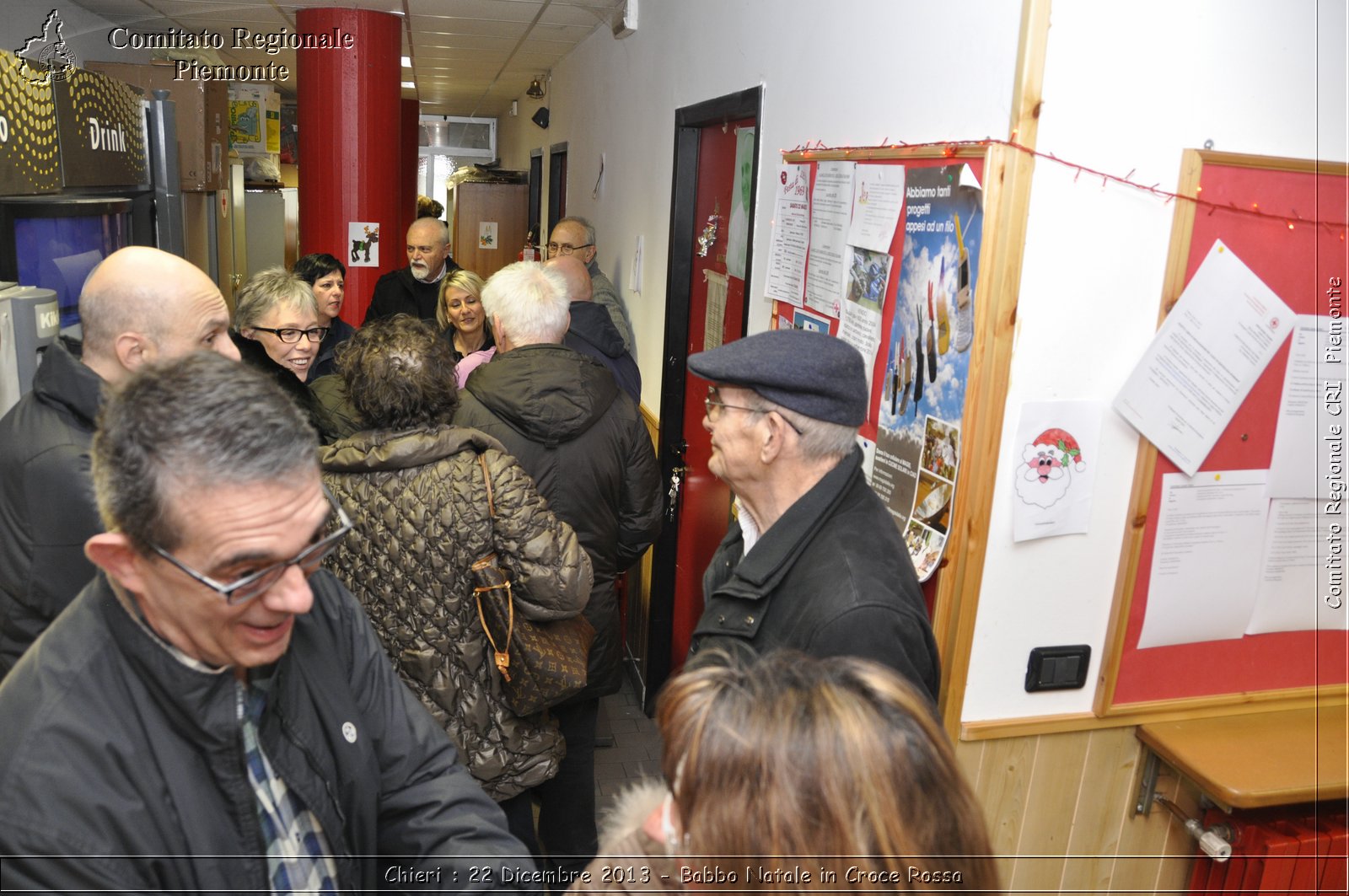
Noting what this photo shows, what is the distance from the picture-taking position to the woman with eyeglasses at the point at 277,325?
3041 mm

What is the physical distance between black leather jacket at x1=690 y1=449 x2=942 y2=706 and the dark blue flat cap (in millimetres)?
103

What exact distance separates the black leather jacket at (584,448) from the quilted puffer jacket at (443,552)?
514 millimetres

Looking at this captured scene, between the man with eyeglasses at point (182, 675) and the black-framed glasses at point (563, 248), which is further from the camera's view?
the black-framed glasses at point (563, 248)

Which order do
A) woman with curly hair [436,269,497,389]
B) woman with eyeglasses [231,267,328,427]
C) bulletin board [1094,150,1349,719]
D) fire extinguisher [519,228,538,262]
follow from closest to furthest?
1. bulletin board [1094,150,1349,719]
2. woman with eyeglasses [231,267,328,427]
3. woman with curly hair [436,269,497,389]
4. fire extinguisher [519,228,538,262]

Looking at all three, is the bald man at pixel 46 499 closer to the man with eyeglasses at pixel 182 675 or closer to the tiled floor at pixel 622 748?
the man with eyeglasses at pixel 182 675

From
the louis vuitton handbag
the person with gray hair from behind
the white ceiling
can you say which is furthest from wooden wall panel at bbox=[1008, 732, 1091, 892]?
the white ceiling

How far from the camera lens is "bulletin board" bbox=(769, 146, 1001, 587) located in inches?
76.5

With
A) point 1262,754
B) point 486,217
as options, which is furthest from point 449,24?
point 1262,754

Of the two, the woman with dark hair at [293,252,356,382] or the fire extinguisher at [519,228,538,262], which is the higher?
the fire extinguisher at [519,228,538,262]

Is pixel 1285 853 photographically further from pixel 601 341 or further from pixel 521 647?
pixel 601 341

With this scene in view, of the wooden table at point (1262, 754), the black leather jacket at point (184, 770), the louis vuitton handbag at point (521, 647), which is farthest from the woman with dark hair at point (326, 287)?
the wooden table at point (1262, 754)

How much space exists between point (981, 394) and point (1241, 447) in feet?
2.00

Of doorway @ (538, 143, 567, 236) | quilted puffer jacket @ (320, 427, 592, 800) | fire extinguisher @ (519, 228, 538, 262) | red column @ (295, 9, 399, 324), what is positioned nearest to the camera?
quilted puffer jacket @ (320, 427, 592, 800)

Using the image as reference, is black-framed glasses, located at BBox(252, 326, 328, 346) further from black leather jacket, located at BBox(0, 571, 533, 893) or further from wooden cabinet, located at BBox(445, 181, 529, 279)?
wooden cabinet, located at BBox(445, 181, 529, 279)
